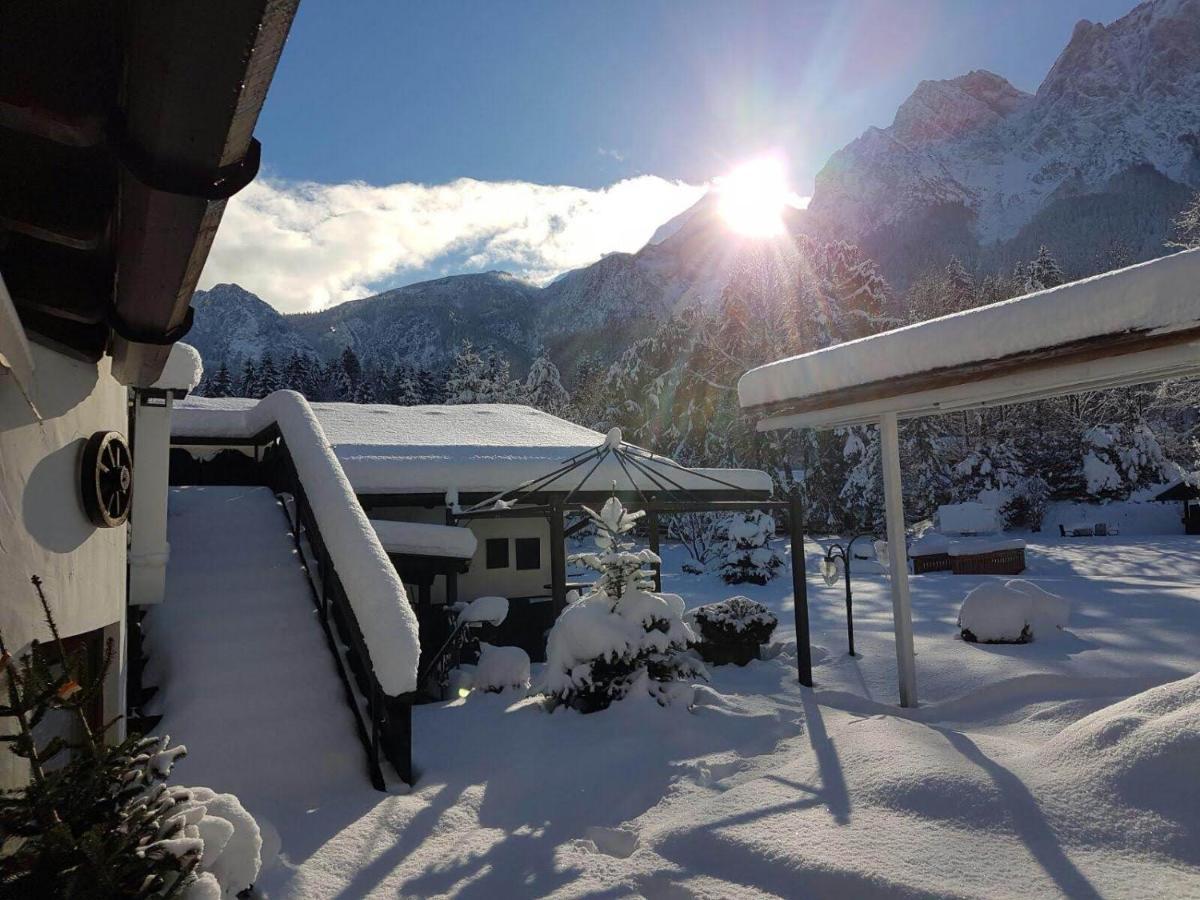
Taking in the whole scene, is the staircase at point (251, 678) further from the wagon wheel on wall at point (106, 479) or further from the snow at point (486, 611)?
the snow at point (486, 611)

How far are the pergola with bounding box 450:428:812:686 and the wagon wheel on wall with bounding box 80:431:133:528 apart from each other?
484 cm

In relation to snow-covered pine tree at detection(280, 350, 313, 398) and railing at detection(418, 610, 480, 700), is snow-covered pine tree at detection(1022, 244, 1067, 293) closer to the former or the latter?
railing at detection(418, 610, 480, 700)

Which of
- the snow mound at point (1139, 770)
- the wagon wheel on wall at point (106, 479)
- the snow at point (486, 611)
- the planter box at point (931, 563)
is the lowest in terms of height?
the planter box at point (931, 563)

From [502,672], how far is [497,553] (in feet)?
15.4

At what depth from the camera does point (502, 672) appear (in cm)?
855

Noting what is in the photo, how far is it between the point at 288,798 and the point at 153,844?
8.33 ft

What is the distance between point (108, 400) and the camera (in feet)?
13.2

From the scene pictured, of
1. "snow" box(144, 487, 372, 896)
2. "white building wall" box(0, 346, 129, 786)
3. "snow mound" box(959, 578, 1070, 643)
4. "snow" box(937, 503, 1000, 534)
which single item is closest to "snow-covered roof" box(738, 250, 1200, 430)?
"snow mound" box(959, 578, 1070, 643)

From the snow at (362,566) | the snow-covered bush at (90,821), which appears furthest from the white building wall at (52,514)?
the snow at (362,566)

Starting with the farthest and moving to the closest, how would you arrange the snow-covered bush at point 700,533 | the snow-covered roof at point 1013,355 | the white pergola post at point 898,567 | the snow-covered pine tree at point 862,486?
the snow-covered pine tree at point 862,486 < the snow-covered bush at point 700,533 < the white pergola post at point 898,567 < the snow-covered roof at point 1013,355

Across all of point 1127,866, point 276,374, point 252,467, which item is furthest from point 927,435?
point 276,374

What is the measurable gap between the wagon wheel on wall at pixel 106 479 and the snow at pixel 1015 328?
5.57m

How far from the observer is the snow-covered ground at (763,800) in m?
3.58

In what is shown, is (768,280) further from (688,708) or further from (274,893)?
(274,893)
